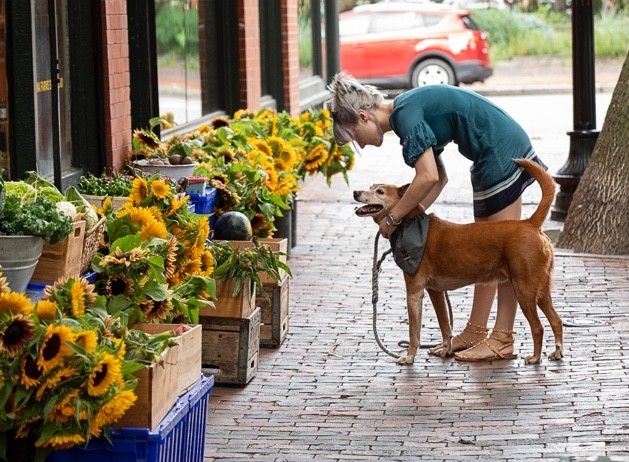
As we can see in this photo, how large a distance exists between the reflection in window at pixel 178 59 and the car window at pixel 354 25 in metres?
14.2

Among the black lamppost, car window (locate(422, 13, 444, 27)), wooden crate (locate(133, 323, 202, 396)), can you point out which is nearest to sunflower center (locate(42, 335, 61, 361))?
wooden crate (locate(133, 323, 202, 396))

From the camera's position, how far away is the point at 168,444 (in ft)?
15.5

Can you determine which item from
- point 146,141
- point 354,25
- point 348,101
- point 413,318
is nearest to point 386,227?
point 413,318

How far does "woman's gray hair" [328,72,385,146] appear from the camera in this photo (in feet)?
22.7

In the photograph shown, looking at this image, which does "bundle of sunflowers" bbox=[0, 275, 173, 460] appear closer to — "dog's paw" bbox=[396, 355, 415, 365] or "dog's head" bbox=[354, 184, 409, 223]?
"dog's head" bbox=[354, 184, 409, 223]

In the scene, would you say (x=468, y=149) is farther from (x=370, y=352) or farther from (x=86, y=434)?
(x=86, y=434)

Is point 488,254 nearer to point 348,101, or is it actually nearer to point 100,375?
point 348,101

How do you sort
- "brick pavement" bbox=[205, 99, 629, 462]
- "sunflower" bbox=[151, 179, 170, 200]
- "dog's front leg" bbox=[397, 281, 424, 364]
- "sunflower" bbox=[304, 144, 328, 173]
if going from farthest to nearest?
"sunflower" bbox=[304, 144, 328, 173] < "dog's front leg" bbox=[397, 281, 424, 364] < "sunflower" bbox=[151, 179, 170, 200] < "brick pavement" bbox=[205, 99, 629, 462]

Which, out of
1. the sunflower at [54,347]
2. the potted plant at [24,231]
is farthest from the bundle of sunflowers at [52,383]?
the potted plant at [24,231]

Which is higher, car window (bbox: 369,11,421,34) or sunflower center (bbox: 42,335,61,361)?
car window (bbox: 369,11,421,34)

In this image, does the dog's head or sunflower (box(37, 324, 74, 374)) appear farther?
the dog's head

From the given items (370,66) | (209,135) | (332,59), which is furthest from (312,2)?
(209,135)

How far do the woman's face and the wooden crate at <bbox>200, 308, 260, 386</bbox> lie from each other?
1.17 m

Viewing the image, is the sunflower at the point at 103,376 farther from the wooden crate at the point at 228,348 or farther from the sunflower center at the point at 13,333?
the wooden crate at the point at 228,348
